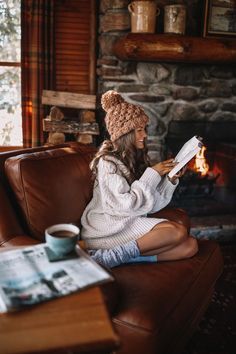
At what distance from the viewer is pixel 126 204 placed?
1718 millimetres

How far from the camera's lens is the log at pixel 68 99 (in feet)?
9.05

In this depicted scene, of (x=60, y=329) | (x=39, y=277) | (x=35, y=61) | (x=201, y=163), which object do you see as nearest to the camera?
(x=60, y=329)

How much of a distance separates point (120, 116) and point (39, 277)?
1039mm

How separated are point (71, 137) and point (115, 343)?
88.2 inches

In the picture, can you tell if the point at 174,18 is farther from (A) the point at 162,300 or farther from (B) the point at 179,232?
(A) the point at 162,300

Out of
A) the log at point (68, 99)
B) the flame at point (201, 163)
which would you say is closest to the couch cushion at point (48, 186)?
the log at point (68, 99)

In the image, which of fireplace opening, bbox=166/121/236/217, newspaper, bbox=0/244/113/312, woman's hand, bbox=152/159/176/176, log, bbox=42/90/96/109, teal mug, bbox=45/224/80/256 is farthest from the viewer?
fireplace opening, bbox=166/121/236/217

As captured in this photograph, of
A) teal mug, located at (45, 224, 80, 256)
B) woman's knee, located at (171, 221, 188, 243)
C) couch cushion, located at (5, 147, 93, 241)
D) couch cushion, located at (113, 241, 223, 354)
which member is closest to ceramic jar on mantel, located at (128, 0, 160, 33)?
couch cushion, located at (5, 147, 93, 241)

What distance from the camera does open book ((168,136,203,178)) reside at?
5.83ft

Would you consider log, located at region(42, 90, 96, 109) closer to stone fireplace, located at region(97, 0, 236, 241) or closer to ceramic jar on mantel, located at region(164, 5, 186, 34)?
stone fireplace, located at region(97, 0, 236, 241)

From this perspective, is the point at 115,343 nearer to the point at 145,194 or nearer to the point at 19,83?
the point at 145,194

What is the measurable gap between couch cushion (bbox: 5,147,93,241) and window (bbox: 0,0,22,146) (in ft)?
4.09

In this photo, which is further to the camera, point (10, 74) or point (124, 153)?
point (10, 74)

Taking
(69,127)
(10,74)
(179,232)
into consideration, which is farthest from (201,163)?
(10,74)
